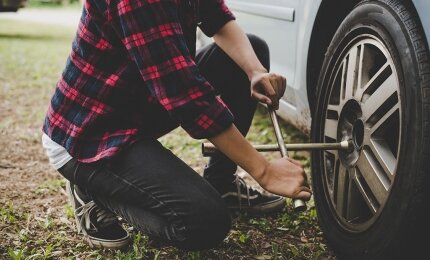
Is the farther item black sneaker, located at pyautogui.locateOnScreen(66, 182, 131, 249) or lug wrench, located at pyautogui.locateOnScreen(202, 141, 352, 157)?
black sneaker, located at pyautogui.locateOnScreen(66, 182, 131, 249)

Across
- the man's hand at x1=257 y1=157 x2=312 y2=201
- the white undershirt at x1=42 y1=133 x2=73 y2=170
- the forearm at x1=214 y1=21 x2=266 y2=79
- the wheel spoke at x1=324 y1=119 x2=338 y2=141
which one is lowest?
the white undershirt at x1=42 y1=133 x2=73 y2=170

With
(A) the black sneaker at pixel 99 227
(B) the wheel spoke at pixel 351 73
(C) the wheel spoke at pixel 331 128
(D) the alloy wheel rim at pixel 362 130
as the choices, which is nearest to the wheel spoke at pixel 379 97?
(D) the alloy wheel rim at pixel 362 130

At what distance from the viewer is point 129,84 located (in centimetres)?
147

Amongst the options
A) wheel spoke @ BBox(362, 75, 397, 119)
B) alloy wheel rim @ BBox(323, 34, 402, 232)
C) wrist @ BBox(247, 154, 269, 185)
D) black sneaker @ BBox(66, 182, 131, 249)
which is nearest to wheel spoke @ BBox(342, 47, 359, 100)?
alloy wheel rim @ BBox(323, 34, 402, 232)

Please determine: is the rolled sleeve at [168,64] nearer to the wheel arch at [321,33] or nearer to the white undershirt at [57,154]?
the white undershirt at [57,154]

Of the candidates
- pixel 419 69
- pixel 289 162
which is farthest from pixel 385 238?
pixel 419 69

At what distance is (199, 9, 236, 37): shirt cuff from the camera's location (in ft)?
6.15

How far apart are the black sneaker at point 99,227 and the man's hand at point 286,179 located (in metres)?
0.67

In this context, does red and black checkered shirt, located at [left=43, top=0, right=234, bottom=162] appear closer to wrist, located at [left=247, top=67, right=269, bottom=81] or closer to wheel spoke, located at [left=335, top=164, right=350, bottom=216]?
wrist, located at [left=247, top=67, right=269, bottom=81]

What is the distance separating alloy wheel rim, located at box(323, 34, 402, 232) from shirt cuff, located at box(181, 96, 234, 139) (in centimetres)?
45

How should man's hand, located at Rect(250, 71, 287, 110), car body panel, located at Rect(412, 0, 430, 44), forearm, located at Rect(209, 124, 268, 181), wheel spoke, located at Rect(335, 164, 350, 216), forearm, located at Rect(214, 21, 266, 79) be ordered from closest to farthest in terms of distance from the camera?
car body panel, located at Rect(412, 0, 430, 44)
forearm, located at Rect(209, 124, 268, 181)
wheel spoke, located at Rect(335, 164, 350, 216)
man's hand, located at Rect(250, 71, 287, 110)
forearm, located at Rect(214, 21, 266, 79)

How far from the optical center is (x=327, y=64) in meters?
1.72

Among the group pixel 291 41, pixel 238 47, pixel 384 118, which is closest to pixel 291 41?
pixel 291 41

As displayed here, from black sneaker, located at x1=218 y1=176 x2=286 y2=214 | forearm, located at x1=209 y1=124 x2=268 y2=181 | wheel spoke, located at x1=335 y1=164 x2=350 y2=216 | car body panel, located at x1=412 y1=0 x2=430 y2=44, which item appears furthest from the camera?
black sneaker, located at x1=218 y1=176 x2=286 y2=214
